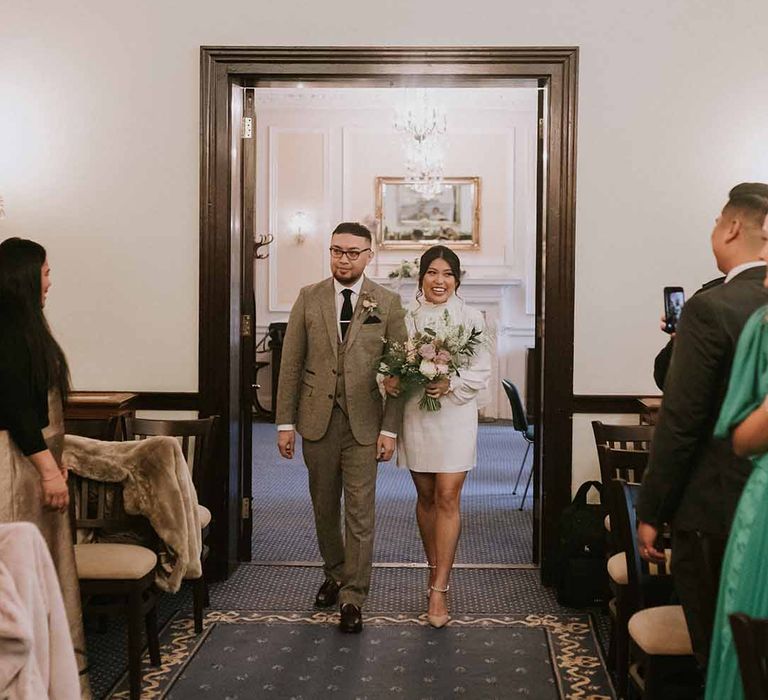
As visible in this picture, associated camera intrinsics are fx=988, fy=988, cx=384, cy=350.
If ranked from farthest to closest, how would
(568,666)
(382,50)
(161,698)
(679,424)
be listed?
(382,50), (568,666), (161,698), (679,424)

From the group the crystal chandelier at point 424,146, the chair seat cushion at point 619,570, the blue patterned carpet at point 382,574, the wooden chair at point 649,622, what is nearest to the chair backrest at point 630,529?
the wooden chair at point 649,622

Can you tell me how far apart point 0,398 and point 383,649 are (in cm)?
203

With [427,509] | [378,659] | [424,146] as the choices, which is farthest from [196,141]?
[424,146]

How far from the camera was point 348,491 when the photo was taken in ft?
15.5

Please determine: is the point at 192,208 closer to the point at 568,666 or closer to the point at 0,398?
the point at 0,398

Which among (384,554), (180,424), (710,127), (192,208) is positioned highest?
(710,127)

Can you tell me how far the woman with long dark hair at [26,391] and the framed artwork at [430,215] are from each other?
931cm

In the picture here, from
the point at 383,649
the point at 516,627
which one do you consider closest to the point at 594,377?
the point at 516,627

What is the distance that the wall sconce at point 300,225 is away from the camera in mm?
12641

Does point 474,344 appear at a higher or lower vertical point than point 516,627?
higher

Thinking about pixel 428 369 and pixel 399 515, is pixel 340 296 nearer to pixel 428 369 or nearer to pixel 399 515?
pixel 428 369

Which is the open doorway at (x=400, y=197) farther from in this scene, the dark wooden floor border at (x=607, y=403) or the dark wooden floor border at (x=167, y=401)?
the dark wooden floor border at (x=607, y=403)

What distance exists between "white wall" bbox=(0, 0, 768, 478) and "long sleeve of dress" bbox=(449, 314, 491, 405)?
0.80 metres

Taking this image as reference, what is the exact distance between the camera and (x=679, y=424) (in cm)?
263
